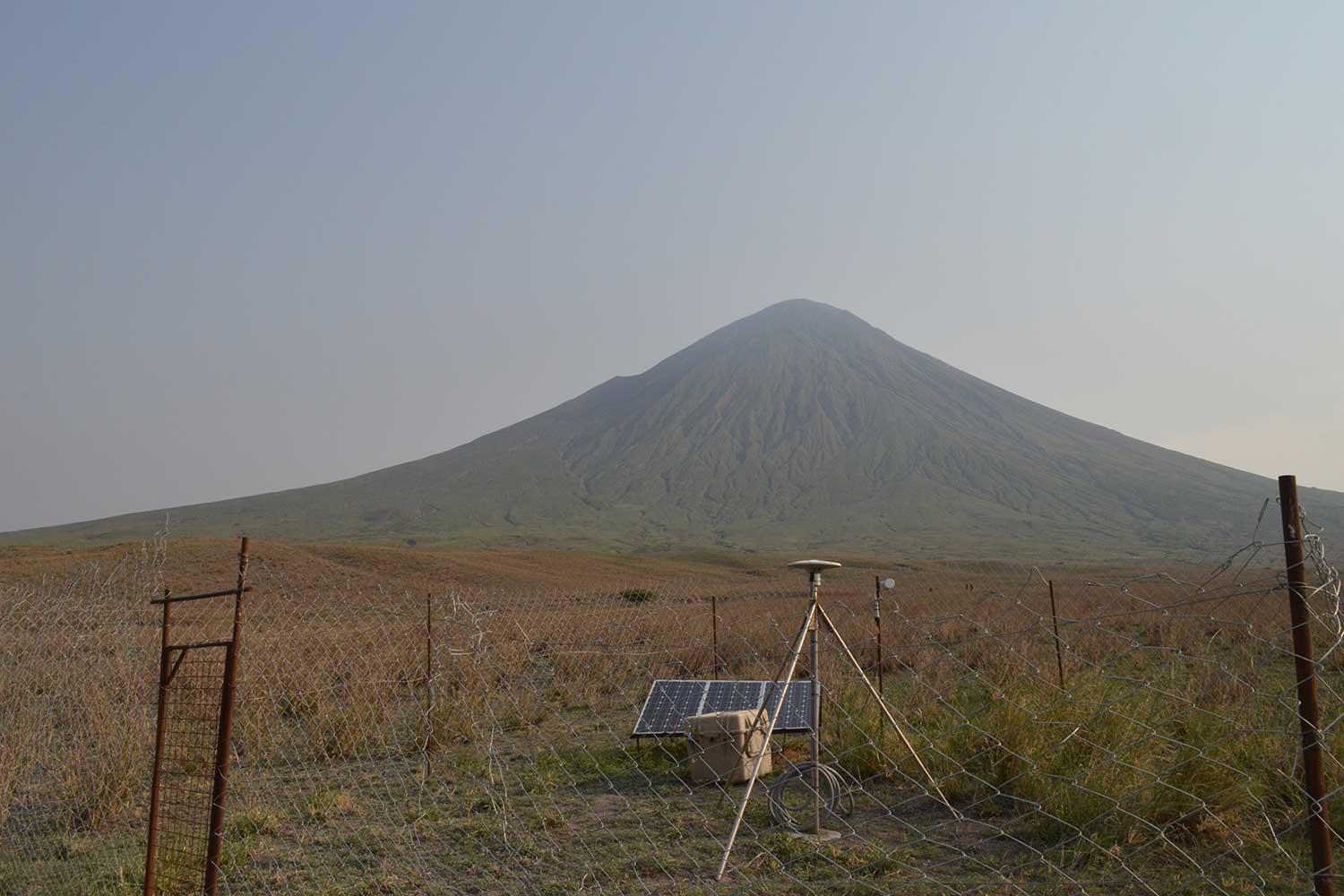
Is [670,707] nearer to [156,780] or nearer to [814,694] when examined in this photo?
[814,694]

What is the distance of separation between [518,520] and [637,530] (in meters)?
15.0

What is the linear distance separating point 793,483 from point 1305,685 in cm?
11742

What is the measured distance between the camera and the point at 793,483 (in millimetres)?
120062

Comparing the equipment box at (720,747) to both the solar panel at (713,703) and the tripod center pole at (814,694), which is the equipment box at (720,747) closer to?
the solar panel at (713,703)

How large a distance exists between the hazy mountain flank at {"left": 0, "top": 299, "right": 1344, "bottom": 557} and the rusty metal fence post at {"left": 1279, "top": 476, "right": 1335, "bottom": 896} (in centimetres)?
7872

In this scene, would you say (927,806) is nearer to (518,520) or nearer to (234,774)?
(234,774)

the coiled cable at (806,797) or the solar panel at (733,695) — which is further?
the solar panel at (733,695)

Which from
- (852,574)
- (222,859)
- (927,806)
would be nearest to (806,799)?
(927,806)

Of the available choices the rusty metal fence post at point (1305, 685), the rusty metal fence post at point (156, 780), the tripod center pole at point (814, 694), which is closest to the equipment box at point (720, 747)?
the tripod center pole at point (814, 694)

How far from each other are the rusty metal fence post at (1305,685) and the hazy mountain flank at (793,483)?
258ft

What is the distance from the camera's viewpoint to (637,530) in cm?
10050

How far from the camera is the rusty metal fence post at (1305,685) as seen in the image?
3211 mm

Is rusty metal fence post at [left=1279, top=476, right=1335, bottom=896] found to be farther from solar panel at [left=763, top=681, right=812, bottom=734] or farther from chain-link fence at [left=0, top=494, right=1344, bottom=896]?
solar panel at [left=763, top=681, right=812, bottom=734]

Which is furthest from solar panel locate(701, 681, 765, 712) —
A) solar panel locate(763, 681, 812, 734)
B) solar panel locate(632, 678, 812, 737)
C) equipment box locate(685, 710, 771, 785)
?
equipment box locate(685, 710, 771, 785)
